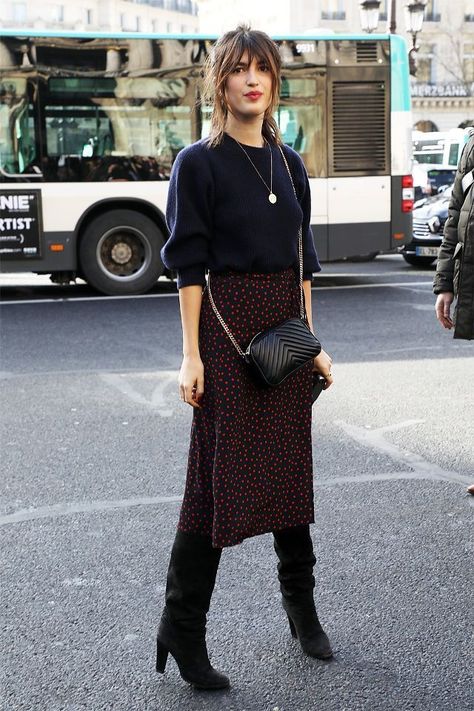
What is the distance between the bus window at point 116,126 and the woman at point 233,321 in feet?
32.3

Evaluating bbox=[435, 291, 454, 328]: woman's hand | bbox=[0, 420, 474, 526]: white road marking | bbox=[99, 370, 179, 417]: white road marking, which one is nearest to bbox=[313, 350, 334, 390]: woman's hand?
bbox=[435, 291, 454, 328]: woman's hand

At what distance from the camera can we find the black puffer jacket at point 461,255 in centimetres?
425

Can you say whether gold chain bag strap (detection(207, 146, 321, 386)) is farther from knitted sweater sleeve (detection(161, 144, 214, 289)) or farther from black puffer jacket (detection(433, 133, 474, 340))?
black puffer jacket (detection(433, 133, 474, 340))

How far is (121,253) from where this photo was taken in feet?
42.4

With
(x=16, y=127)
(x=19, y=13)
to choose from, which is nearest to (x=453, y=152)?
(x=16, y=127)

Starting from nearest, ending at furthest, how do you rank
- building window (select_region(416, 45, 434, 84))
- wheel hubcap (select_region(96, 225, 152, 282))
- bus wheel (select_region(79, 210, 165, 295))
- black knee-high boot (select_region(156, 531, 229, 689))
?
black knee-high boot (select_region(156, 531, 229, 689)) < bus wheel (select_region(79, 210, 165, 295)) < wheel hubcap (select_region(96, 225, 152, 282)) < building window (select_region(416, 45, 434, 84))

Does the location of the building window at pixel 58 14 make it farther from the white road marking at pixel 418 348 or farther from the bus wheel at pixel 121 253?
the white road marking at pixel 418 348

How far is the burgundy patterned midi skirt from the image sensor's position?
2.95 m

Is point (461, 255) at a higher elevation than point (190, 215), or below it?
below

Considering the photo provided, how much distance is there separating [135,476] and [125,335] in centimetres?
455

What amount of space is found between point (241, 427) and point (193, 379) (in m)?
0.19

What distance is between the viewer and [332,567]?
400cm

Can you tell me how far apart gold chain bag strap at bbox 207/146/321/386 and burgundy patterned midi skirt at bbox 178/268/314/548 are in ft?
0.11

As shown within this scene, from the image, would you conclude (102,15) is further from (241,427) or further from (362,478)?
(241,427)
